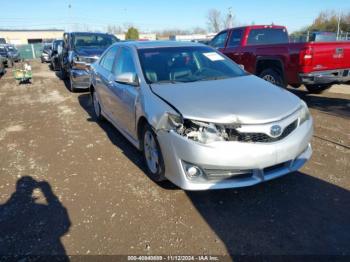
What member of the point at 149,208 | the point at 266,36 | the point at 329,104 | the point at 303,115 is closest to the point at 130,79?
the point at 149,208

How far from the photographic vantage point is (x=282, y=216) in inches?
125

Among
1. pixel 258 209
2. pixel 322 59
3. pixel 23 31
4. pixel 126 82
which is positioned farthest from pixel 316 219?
pixel 23 31

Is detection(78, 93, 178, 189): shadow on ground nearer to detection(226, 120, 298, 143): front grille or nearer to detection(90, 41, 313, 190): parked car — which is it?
detection(90, 41, 313, 190): parked car

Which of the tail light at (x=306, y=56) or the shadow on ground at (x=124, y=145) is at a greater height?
the tail light at (x=306, y=56)

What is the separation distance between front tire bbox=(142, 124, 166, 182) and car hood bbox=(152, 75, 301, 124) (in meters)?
0.48

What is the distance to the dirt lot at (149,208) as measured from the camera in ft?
9.30

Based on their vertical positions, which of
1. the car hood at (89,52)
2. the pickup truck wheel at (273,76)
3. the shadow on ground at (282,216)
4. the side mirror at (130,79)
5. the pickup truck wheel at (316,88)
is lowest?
the shadow on ground at (282,216)

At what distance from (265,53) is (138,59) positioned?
4407mm

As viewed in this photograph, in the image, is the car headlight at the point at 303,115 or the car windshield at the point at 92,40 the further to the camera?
the car windshield at the point at 92,40

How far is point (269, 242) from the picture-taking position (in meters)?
2.81

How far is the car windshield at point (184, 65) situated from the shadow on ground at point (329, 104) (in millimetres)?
3424

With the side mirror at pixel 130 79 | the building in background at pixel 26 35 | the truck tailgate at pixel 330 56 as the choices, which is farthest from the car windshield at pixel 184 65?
the building in background at pixel 26 35

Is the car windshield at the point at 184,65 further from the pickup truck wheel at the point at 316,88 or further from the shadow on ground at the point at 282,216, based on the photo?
the pickup truck wheel at the point at 316,88

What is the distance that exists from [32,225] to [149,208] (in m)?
1.18
